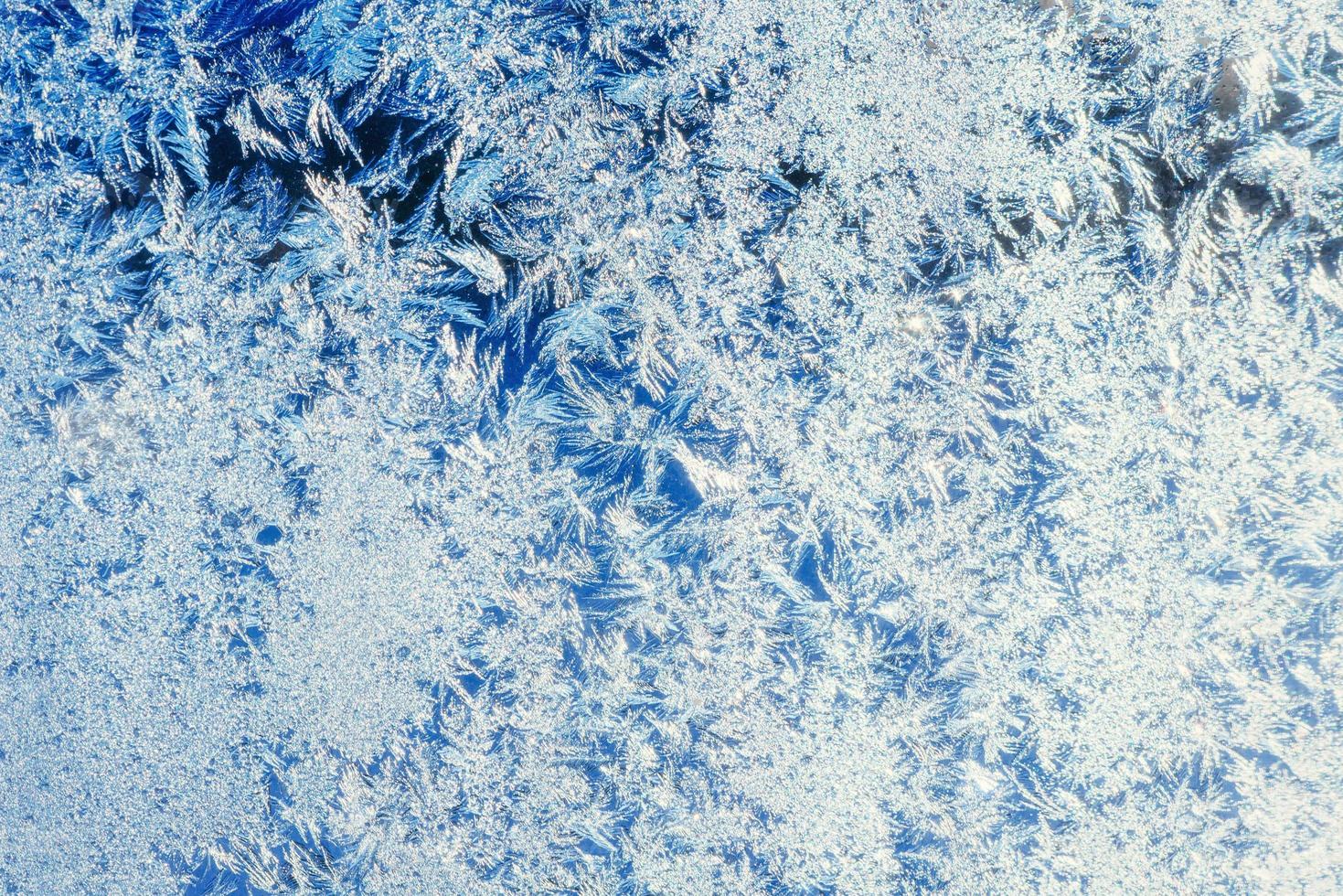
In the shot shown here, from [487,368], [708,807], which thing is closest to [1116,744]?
[708,807]

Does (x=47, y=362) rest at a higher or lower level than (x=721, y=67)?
lower

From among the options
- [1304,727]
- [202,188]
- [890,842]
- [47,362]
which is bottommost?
[890,842]

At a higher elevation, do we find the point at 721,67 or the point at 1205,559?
the point at 721,67

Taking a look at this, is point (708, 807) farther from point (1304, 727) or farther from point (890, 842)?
point (1304, 727)

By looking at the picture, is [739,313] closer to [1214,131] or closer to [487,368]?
[487,368]

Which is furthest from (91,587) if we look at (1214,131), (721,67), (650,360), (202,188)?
(1214,131)

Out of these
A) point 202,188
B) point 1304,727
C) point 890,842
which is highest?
point 202,188
